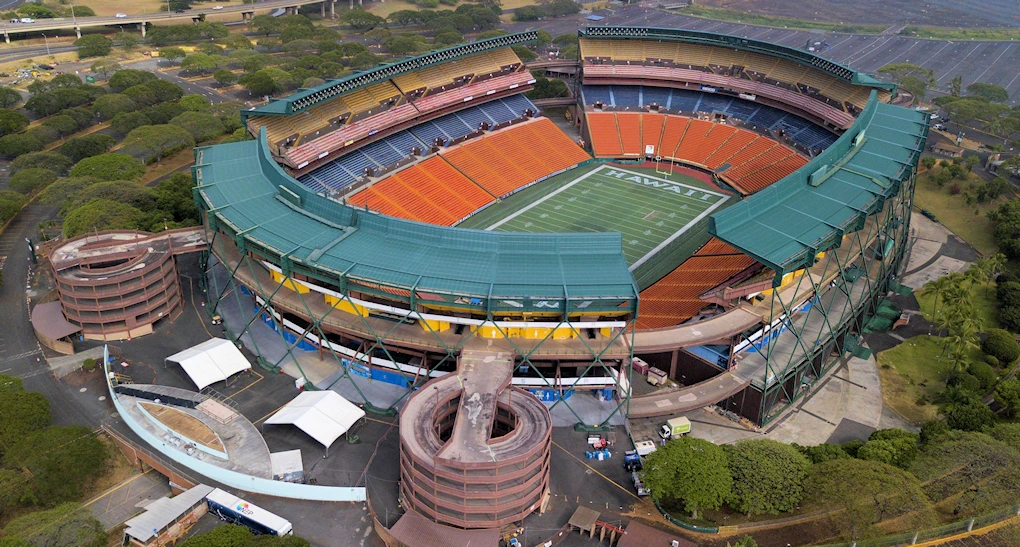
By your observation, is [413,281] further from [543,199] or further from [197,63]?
[197,63]

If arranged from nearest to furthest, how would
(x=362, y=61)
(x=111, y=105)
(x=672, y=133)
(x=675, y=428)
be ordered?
(x=675, y=428), (x=672, y=133), (x=111, y=105), (x=362, y=61)

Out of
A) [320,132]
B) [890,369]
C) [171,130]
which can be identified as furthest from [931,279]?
[171,130]

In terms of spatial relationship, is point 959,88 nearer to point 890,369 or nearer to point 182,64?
point 890,369

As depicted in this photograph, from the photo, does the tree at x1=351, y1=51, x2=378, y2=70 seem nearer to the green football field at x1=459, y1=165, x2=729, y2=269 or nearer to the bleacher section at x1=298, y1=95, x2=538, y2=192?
the bleacher section at x1=298, y1=95, x2=538, y2=192

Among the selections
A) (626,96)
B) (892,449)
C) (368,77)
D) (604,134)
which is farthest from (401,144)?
(892,449)

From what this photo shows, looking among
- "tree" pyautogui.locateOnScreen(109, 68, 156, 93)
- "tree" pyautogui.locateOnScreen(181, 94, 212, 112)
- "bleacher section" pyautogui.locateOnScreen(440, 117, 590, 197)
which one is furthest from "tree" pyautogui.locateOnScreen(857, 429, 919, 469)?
"tree" pyautogui.locateOnScreen(109, 68, 156, 93)

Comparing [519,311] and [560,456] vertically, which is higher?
[519,311]
